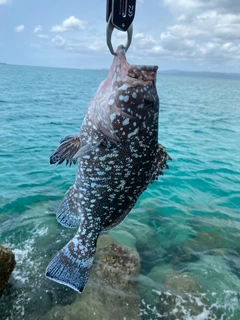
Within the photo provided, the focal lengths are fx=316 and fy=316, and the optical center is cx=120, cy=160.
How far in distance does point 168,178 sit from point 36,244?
7230 millimetres

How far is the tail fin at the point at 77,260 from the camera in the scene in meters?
3.88

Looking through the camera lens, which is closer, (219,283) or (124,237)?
(219,283)

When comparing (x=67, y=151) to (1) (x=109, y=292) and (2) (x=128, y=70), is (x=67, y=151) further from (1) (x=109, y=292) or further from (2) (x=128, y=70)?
(1) (x=109, y=292)

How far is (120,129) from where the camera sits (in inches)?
136

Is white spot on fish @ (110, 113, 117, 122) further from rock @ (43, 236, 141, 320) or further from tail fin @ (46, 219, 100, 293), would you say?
rock @ (43, 236, 141, 320)

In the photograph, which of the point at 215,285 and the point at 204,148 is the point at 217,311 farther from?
the point at 204,148

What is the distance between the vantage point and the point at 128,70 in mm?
3336

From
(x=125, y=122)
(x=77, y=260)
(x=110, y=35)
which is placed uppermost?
(x=110, y=35)

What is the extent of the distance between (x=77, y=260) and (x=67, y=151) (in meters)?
1.43

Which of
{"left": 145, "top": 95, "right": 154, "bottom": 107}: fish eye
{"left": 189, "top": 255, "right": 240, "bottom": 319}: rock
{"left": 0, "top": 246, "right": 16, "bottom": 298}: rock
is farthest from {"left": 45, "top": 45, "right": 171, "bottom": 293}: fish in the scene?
{"left": 189, "top": 255, "right": 240, "bottom": 319}: rock

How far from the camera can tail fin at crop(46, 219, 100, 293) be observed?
3.88 metres

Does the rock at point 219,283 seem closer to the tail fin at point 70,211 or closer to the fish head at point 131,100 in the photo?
the tail fin at point 70,211

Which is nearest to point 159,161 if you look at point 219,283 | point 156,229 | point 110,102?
point 110,102

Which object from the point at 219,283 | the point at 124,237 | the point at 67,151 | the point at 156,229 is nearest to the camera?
the point at 67,151
